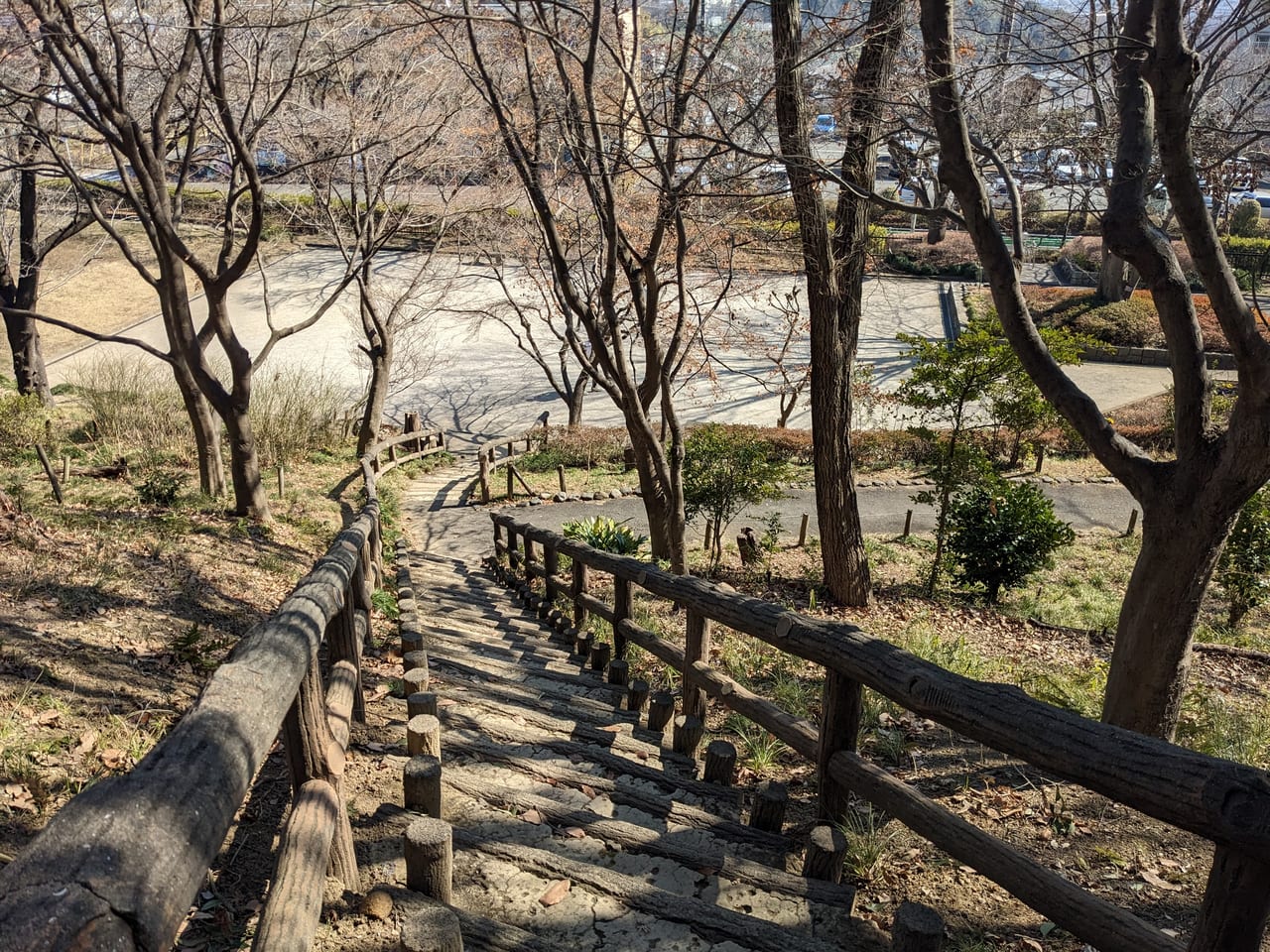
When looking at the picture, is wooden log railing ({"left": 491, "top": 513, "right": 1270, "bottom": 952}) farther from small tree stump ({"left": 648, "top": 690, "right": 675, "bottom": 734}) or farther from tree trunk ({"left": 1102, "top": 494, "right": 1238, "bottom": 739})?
tree trunk ({"left": 1102, "top": 494, "right": 1238, "bottom": 739})

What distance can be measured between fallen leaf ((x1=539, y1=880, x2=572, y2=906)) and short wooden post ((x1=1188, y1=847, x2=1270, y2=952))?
1.70m

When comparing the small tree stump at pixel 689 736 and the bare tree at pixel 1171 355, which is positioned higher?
the bare tree at pixel 1171 355

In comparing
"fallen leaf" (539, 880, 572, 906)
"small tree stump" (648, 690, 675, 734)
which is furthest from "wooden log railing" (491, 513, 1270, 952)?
"fallen leaf" (539, 880, 572, 906)

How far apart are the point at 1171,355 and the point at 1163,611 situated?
5.70 feet

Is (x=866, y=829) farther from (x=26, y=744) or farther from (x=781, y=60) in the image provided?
(x=781, y=60)

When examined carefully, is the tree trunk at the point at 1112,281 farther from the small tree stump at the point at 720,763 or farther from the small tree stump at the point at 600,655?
the small tree stump at the point at 720,763

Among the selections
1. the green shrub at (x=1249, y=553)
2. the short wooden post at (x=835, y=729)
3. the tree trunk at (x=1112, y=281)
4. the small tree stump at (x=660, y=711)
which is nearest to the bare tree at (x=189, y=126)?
the small tree stump at (x=660, y=711)

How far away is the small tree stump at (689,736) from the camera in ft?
14.3

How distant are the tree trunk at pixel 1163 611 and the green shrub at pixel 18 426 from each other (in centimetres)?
1344

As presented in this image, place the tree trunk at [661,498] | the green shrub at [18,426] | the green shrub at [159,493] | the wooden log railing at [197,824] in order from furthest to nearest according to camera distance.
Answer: the green shrub at [18,426], the green shrub at [159,493], the tree trunk at [661,498], the wooden log railing at [197,824]

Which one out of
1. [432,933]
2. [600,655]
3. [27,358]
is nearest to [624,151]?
[600,655]

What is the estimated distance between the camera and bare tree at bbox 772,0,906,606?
813 cm

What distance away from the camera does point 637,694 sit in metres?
5.07

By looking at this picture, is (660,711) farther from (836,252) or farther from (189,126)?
(189,126)
